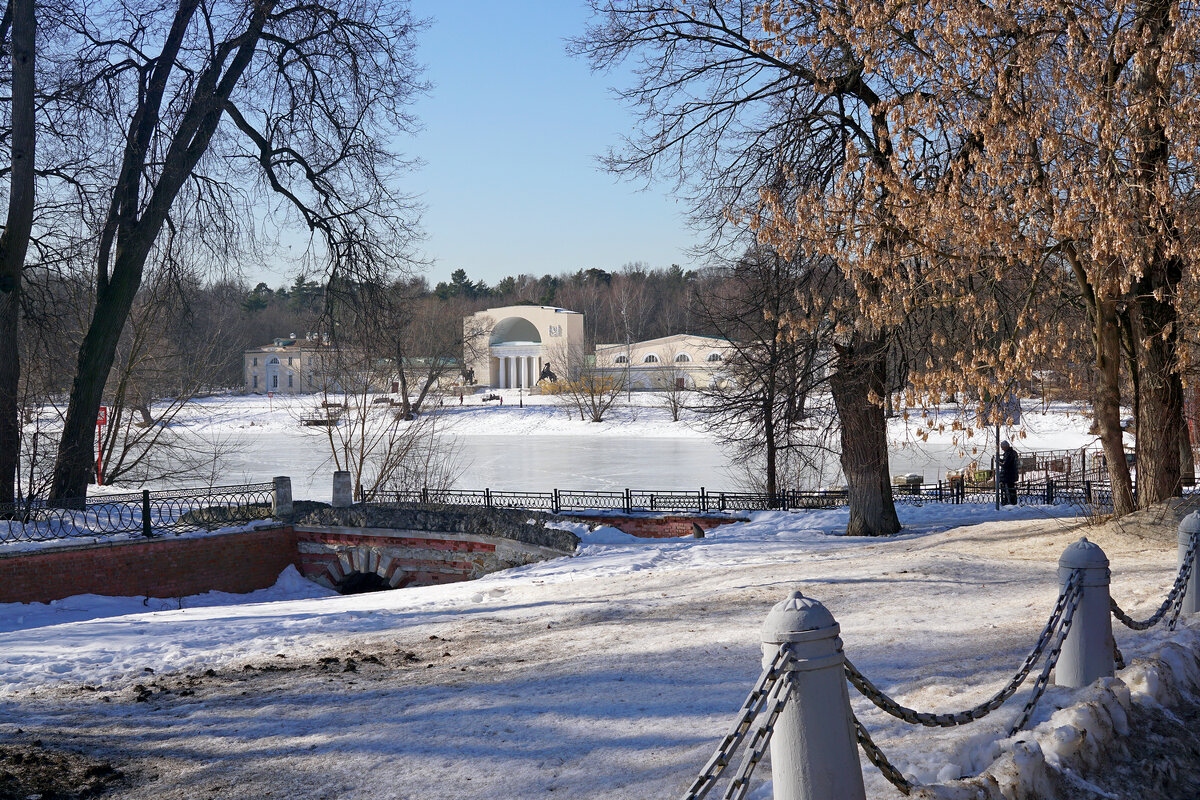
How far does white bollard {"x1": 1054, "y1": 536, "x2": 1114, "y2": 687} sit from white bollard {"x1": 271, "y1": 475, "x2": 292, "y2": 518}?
1540cm

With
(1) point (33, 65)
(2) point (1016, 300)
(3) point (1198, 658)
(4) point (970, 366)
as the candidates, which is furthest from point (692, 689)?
(1) point (33, 65)

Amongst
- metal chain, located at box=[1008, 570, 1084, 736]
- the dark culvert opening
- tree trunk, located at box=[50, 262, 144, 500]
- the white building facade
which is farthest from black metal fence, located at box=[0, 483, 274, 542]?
the white building facade

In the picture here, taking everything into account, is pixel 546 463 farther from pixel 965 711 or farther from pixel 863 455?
pixel 965 711

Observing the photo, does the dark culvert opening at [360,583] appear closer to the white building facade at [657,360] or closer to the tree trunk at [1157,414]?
the tree trunk at [1157,414]

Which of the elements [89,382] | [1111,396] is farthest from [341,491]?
[1111,396]

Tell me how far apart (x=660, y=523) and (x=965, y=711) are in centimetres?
1601

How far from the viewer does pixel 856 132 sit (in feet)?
51.1

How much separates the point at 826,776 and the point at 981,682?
313cm

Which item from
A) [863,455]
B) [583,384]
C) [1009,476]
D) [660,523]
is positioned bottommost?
[660,523]

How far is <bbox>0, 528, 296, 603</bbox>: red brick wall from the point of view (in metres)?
14.6

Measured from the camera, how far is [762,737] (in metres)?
3.30

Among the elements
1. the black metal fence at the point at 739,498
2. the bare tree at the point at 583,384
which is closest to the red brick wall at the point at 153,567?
the black metal fence at the point at 739,498

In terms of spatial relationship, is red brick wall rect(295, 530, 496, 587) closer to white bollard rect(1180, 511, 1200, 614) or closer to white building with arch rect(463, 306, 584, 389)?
white bollard rect(1180, 511, 1200, 614)

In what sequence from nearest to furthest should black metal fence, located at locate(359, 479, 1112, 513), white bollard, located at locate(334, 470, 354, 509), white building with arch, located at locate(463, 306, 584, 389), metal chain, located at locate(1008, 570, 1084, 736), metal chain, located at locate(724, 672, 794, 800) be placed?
metal chain, located at locate(724, 672, 794, 800)
metal chain, located at locate(1008, 570, 1084, 736)
white bollard, located at locate(334, 470, 354, 509)
black metal fence, located at locate(359, 479, 1112, 513)
white building with arch, located at locate(463, 306, 584, 389)
